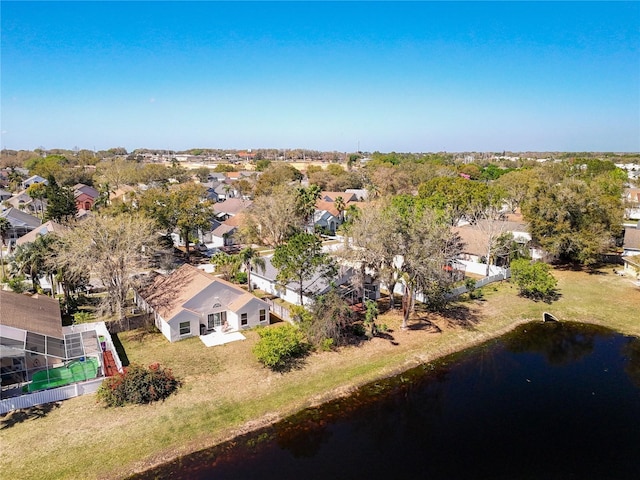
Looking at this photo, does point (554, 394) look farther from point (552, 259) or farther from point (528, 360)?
point (552, 259)

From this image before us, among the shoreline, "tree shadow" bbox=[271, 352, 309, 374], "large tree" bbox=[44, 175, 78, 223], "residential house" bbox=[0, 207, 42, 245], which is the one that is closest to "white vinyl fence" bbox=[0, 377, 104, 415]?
the shoreline

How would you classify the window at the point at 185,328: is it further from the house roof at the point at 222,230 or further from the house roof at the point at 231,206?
the house roof at the point at 231,206

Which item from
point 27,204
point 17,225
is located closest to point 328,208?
point 17,225

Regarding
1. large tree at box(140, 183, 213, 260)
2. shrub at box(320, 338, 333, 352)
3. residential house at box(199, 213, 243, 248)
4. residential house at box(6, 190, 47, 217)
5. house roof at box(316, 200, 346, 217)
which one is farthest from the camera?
residential house at box(6, 190, 47, 217)

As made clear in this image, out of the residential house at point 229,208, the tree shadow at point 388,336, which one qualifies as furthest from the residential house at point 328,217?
the tree shadow at point 388,336

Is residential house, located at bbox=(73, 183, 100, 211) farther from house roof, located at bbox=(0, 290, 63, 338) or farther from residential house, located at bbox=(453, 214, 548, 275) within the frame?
residential house, located at bbox=(453, 214, 548, 275)

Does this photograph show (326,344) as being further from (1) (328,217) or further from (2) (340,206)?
(2) (340,206)
